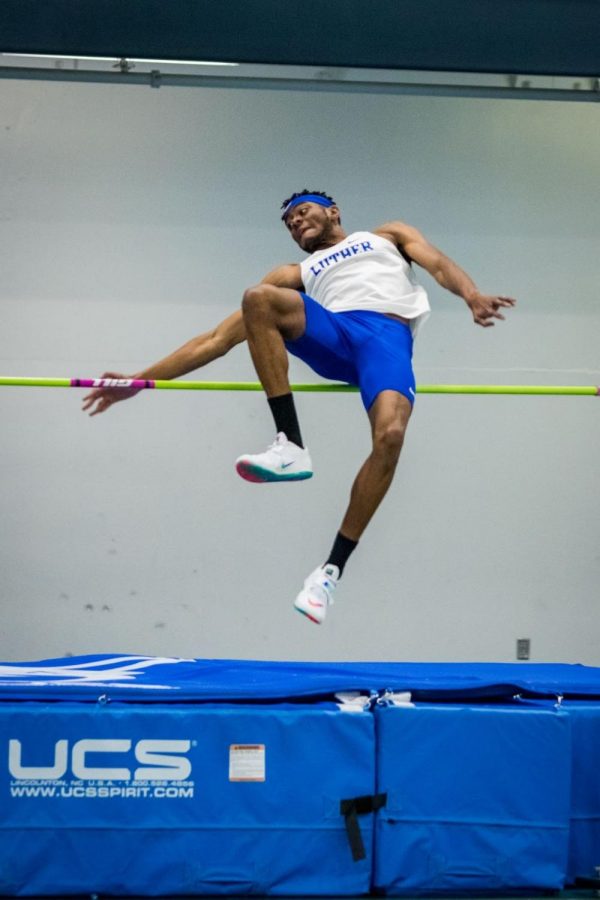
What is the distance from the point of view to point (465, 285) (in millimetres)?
3791

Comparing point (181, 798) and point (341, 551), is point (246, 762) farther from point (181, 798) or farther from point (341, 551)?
point (341, 551)

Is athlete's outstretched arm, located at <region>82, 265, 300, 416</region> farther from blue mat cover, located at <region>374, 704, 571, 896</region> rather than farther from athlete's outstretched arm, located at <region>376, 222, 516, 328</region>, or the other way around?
blue mat cover, located at <region>374, 704, 571, 896</region>

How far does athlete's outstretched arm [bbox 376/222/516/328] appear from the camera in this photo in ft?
12.1

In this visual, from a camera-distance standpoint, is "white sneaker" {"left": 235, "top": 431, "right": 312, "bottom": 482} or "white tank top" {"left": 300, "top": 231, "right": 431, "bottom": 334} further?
"white tank top" {"left": 300, "top": 231, "right": 431, "bottom": 334}

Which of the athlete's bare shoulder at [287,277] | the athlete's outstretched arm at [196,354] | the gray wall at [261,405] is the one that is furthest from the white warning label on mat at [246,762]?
the gray wall at [261,405]

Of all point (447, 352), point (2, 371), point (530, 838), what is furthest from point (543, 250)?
point (530, 838)

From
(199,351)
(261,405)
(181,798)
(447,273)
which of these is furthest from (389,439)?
(261,405)

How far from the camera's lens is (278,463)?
3.55 metres

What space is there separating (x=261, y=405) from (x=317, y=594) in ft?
7.50

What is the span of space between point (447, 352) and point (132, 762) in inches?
123

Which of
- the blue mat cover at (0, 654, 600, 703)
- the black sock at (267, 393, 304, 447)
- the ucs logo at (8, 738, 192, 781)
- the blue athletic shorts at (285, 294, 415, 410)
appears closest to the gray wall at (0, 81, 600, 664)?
the blue mat cover at (0, 654, 600, 703)

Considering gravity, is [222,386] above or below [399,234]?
below

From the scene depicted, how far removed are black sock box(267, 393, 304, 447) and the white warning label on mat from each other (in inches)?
37.9

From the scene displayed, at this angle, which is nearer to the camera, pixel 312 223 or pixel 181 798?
pixel 181 798
